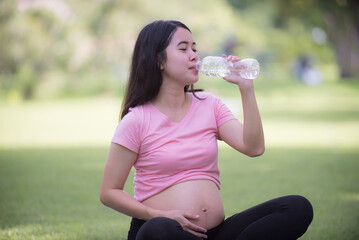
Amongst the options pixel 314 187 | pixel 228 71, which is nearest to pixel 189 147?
pixel 228 71

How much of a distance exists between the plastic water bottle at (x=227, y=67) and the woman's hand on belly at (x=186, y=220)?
0.74 meters

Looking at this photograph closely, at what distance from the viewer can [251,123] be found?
270 centimetres

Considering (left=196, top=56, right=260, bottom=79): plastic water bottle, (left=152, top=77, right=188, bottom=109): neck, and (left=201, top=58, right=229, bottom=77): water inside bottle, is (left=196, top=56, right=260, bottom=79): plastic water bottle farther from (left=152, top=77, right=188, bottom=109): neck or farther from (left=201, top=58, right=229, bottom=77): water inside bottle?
(left=152, top=77, right=188, bottom=109): neck

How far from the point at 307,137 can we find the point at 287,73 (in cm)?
2227

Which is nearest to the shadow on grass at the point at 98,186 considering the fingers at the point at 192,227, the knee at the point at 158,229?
the fingers at the point at 192,227

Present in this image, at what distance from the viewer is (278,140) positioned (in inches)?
393

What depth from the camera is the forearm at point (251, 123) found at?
2674 mm

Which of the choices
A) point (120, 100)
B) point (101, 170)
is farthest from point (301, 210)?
point (120, 100)

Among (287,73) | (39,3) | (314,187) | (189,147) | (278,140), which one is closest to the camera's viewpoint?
(189,147)

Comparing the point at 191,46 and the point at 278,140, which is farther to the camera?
the point at 278,140

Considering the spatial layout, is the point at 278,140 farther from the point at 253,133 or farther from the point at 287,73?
the point at 287,73

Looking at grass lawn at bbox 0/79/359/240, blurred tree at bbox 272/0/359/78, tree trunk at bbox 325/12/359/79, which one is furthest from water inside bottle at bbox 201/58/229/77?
tree trunk at bbox 325/12/359/79

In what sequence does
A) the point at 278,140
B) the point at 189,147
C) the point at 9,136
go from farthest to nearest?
the point at 9,136 < the point at 278,140 < the point at 189,147

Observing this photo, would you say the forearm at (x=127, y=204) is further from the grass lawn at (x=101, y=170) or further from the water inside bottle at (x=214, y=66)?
the grass lawn at (x=101, y=170)
